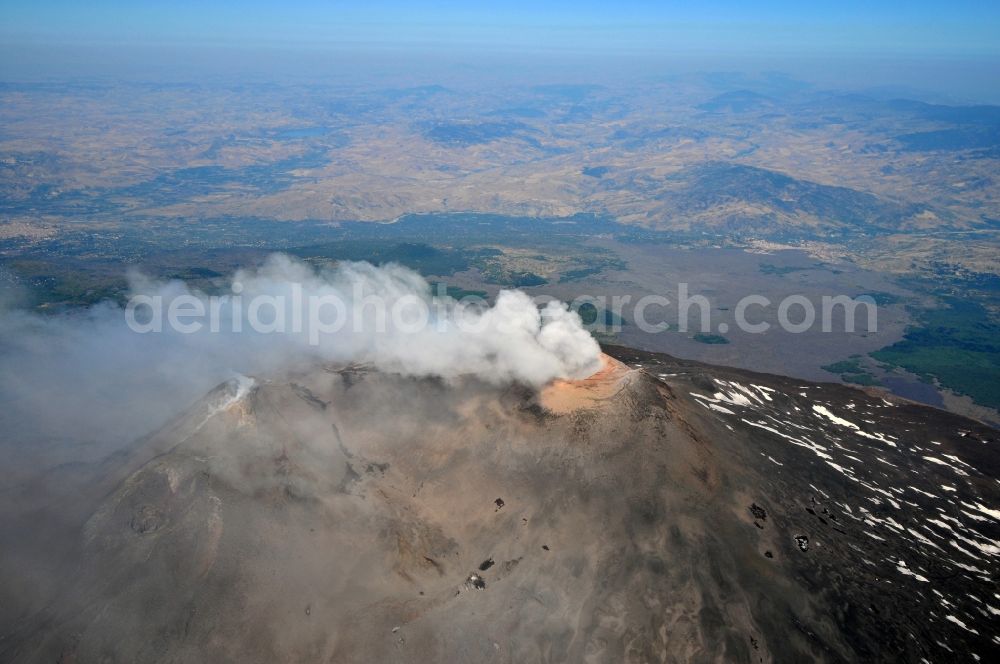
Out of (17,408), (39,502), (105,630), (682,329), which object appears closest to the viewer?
(105,630)

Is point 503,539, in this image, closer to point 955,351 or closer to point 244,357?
point 244,357

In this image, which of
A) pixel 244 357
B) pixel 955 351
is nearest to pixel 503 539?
pixel 244 357

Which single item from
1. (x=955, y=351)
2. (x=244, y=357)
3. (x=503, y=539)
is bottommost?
(x=955, y=351)

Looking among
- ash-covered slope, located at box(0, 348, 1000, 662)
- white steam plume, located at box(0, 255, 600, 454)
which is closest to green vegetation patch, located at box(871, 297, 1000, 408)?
ash-covered slope, located at box(0, 348, 1000, 662)

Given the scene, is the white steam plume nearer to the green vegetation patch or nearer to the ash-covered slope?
the ash-covered slope

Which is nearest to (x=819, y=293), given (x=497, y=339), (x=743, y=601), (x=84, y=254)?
(x=497, y=339)

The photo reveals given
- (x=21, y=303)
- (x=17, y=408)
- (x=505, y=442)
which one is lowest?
(x=21, y=303)

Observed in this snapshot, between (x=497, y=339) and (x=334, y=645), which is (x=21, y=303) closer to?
(x=497, y=339)

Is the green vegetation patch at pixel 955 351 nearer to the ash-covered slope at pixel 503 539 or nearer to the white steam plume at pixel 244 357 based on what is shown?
the ash-covered slope at pixel 503 539
